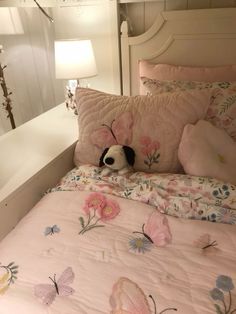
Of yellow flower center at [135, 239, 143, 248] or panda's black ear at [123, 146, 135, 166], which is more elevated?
panda's black ear at [123, 146, 135, 166]

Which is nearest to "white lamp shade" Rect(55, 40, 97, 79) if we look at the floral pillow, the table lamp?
the table lamp

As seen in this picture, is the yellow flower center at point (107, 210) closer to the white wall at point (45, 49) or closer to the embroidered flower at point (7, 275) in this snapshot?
the embroidered flower at point (7, 275)

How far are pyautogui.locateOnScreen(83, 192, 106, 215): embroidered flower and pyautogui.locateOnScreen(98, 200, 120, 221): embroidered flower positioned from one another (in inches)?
0.5

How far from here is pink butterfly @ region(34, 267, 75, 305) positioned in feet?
2.20

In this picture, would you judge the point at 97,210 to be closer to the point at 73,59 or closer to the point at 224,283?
the point at 224,283

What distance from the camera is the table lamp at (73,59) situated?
1.48 metres

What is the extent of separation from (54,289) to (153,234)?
0.33 m

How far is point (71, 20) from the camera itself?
1733 mm

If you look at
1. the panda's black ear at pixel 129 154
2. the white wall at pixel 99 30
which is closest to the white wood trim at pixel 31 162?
the panda's black ear at pixel 129 154

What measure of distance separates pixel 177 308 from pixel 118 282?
0.51ft

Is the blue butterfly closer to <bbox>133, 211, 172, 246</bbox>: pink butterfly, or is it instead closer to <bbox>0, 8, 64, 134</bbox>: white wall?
<bbox>133, 211, 172, 246</bbox>: pink butterfly

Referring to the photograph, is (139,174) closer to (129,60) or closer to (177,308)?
(177,308)

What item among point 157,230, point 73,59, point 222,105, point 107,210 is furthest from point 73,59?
point 157,230

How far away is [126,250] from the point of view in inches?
31.2
